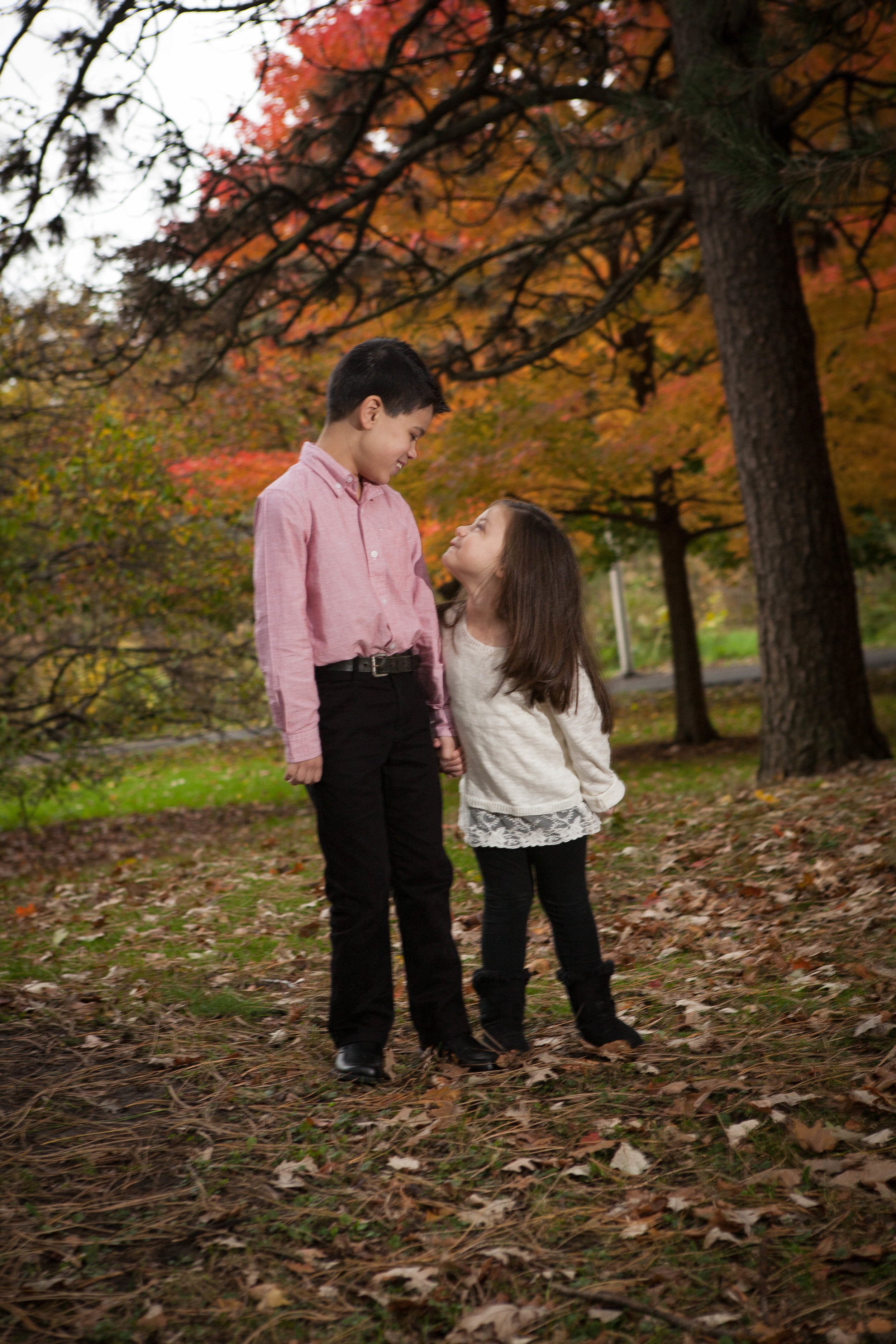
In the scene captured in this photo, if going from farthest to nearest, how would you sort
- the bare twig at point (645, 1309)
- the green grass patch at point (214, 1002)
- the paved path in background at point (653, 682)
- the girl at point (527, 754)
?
the paved path in background at point (653, 682) → the green grass patch at point (214, 1002) → the girl at point (527, 754) → the bare twig at point (645, 1309)

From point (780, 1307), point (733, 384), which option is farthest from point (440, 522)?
point (780, 1307)

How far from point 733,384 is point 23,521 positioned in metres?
5.04

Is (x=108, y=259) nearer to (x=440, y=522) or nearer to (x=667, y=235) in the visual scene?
(x=440, y=522)

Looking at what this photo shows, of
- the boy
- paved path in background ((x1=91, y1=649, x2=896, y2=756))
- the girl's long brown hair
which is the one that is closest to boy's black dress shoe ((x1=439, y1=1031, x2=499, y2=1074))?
the boy

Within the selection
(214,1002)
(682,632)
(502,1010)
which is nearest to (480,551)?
(502,1010)

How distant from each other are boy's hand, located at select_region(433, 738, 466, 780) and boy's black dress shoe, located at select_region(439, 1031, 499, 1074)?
71 centimetres

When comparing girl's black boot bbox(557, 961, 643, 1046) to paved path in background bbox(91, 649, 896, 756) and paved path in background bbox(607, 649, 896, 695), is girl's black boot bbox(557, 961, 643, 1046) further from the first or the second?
paved path in background bbox(607, 649, 896, 695)

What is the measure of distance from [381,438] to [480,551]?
0.40 metres

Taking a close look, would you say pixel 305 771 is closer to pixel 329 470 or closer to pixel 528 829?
pixel 528 829

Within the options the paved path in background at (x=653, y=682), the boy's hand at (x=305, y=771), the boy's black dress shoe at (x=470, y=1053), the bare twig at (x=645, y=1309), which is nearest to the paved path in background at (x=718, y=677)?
the paved path in background at (x=653, y=682)

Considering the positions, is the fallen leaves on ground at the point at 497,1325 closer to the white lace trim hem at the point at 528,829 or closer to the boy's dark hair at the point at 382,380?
the white lace trim hem at the point at 528,829

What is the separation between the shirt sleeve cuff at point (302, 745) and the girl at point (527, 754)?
1.57 ft

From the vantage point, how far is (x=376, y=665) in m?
2.92

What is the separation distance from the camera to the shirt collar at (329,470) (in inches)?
116
